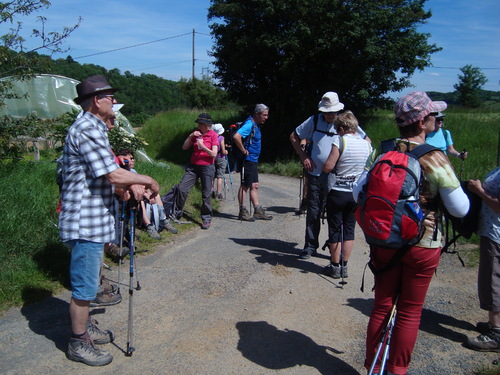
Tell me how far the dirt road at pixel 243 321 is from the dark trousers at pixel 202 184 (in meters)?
1.56

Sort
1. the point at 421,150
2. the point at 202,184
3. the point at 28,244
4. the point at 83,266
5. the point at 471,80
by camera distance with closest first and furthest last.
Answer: the point at 421,150, the point at 83,266, the point at 28,244, the point at 202,184, the point at 471,80

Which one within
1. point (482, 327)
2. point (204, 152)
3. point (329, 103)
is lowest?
point (482, 327)

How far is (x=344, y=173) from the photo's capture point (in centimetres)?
521

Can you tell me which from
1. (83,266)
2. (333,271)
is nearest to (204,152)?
(333,271)

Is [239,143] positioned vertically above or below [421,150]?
below

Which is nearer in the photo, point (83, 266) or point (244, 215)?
point (83, 266)

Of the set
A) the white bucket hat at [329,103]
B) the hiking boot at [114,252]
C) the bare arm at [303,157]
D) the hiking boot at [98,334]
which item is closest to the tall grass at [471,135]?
the bare arm at [303,157]

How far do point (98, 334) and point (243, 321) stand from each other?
52.0 inches

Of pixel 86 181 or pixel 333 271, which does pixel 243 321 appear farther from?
pixel 86 181

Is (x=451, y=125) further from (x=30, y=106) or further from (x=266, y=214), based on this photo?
(x=30, y=106)

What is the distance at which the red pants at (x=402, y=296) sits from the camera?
305cm

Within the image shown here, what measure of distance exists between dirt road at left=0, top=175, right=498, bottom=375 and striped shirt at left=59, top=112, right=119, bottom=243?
1074 mm

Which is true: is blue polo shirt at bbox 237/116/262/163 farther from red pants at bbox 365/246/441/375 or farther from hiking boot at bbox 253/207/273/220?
red pants at bbox 365/246/441/375

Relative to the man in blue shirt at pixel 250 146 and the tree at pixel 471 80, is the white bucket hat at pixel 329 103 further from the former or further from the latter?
the tree at pixel 471 80
